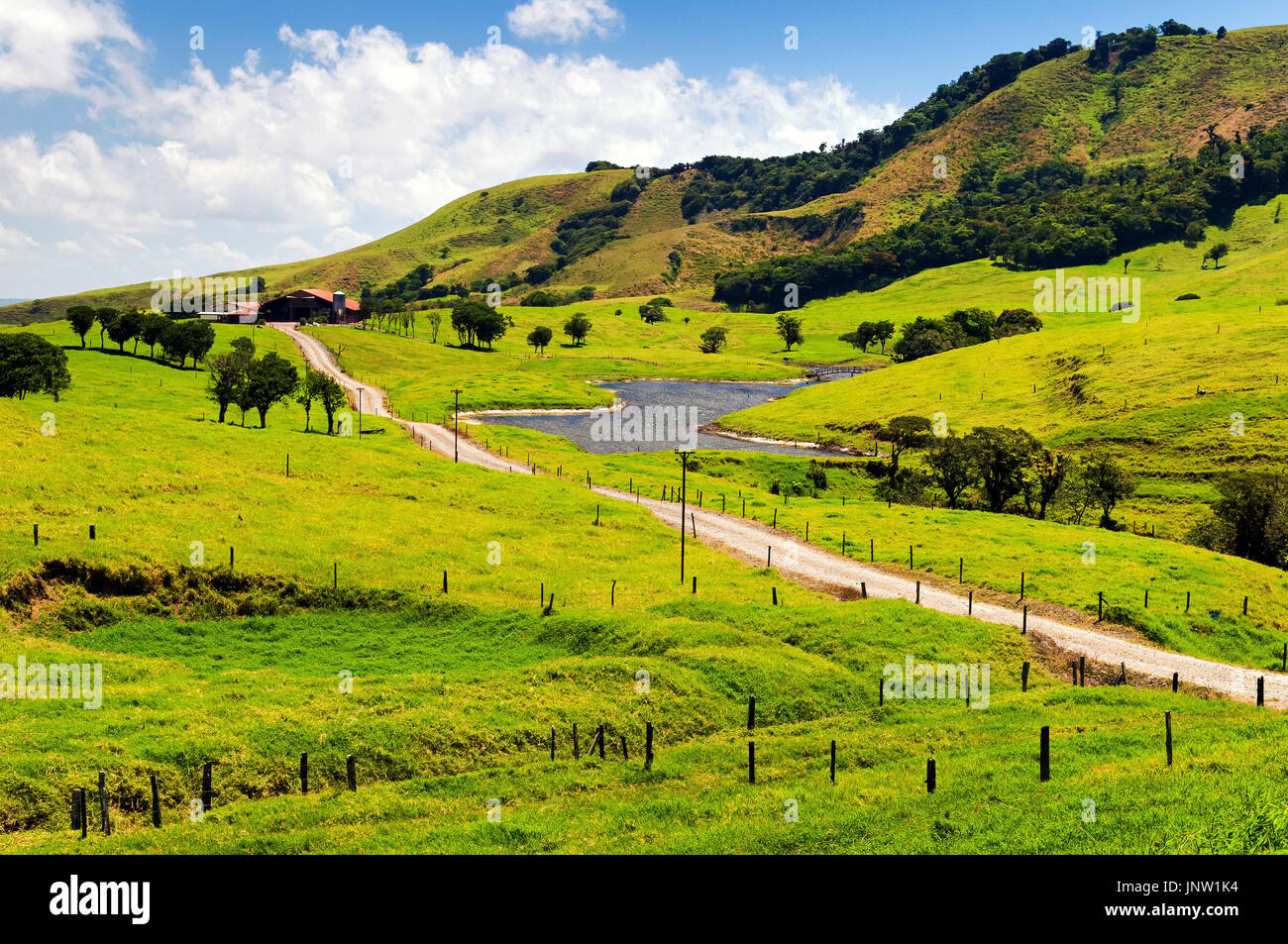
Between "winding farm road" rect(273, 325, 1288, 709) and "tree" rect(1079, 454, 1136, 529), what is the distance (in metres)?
40.2

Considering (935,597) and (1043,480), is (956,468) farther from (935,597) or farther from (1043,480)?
(935,597)

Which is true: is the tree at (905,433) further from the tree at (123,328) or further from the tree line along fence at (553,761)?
the tree at (123,328)

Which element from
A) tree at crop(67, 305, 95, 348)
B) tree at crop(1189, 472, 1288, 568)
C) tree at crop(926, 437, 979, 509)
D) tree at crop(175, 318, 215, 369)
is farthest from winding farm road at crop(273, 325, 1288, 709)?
tree at crop(67, 305, 95, 348)

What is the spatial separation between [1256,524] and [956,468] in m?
30.0

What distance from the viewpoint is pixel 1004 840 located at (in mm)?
23297

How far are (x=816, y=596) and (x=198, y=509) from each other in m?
46.3

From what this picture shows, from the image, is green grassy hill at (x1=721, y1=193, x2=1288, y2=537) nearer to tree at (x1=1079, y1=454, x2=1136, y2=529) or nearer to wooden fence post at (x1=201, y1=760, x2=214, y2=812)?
tree at (x1=1079, y1=454, x2=1136, y2=529)

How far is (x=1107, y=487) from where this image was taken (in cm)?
9419

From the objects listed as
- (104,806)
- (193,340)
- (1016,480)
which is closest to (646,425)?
(1016,480)

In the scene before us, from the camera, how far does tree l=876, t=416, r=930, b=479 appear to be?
433ft
